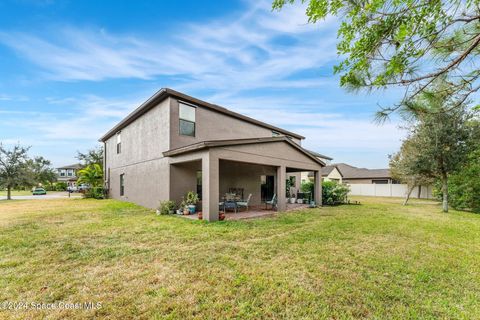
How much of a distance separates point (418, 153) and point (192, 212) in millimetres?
13582

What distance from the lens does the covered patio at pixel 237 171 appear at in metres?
8.49

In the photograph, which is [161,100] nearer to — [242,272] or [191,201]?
[191,201]

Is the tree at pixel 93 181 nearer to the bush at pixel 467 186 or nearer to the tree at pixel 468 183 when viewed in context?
the tree at pixel 468 183

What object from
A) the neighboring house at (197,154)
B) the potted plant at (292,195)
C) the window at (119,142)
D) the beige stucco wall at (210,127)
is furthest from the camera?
the window at (119,142)

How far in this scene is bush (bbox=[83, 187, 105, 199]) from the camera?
1949cm

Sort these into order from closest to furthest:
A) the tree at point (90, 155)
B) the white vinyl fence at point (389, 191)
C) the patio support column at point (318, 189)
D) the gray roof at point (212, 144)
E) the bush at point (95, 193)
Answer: the gray roof at point (212, 144) → the patio support column at point (318, 189) → the bush at point (95, 193) → the white vinyl fence at point (389, 191) → the tree at point (90, 155)

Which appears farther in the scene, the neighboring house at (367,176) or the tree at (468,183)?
the neighboring house at (367,176)

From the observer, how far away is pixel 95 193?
19.6 m

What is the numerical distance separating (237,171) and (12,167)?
1019 inches

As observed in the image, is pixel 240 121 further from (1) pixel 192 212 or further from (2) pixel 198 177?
(1) pixel 192 212

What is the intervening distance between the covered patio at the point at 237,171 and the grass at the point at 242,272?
6.91ft

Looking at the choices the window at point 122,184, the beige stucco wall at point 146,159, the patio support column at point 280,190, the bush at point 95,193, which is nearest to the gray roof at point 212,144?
the beige stucco wall at point 146,159

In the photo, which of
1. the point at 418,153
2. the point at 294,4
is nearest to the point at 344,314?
the point at 294,4

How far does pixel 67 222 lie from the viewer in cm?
846
